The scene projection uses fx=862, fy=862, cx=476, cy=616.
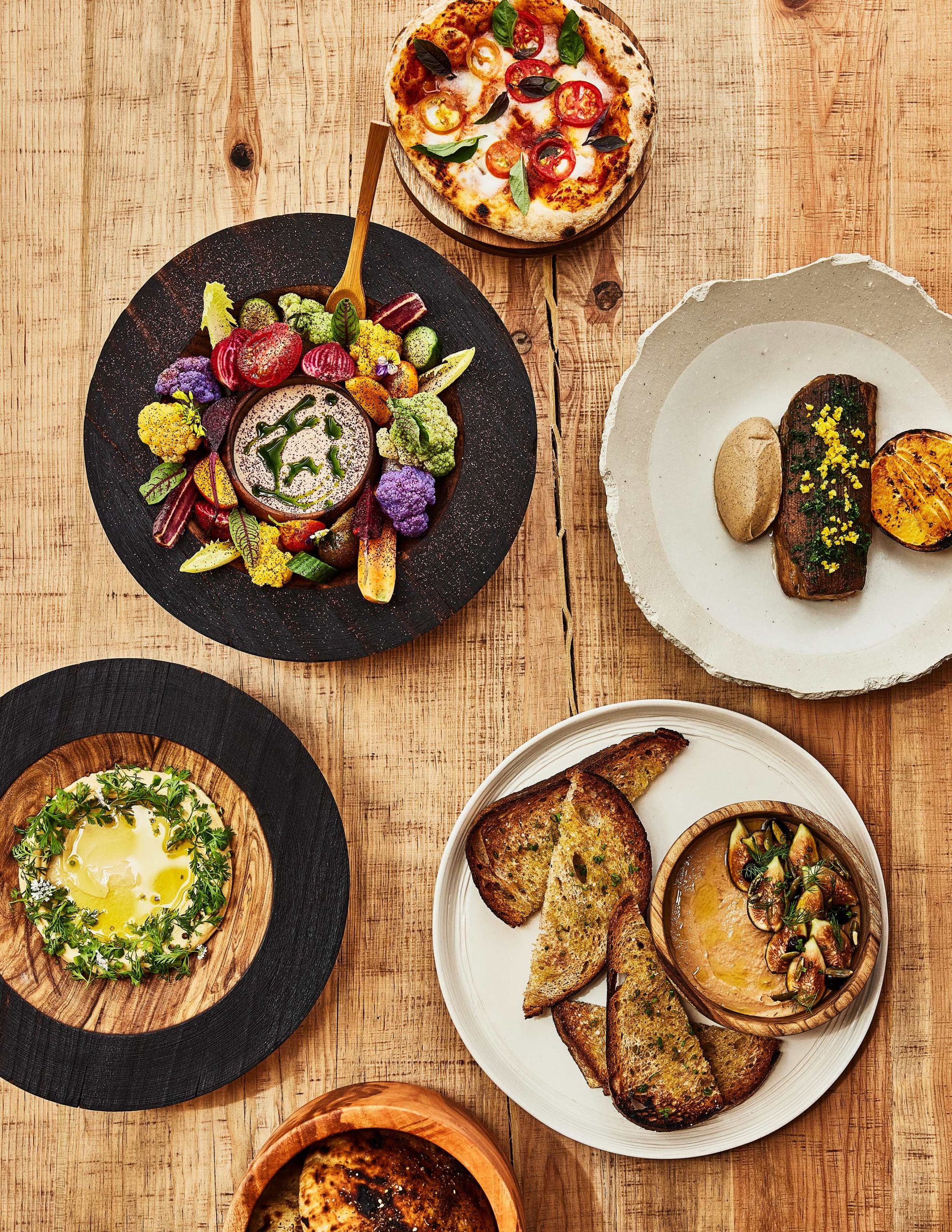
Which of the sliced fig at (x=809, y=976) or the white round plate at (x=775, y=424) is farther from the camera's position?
the white round plate at (x=775, y=424)

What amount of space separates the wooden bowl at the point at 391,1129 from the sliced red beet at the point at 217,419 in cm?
132

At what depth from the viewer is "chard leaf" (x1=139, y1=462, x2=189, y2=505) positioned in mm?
1690

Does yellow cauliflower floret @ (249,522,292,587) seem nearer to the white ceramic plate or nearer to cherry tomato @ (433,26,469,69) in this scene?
the white ceramic plate

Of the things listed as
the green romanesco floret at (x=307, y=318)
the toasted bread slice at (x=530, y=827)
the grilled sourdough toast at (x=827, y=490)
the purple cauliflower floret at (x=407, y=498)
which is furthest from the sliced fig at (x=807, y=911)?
the green romanesco floret at (x=307, y=318)

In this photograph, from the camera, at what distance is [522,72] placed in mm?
1801

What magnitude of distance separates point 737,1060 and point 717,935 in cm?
32

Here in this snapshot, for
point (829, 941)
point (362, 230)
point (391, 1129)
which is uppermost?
point (362, 230)

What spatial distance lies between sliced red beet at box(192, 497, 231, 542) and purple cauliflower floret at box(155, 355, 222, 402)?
20 centimetres

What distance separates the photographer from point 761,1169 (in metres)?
1.89

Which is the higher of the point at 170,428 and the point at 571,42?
the point at 571,42

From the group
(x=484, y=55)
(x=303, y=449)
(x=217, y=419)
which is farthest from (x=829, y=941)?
(x=484, y=55)

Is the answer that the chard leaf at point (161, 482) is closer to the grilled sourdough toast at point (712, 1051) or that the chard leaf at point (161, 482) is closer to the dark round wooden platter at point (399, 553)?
the dark round wooden platter at point (399, 553)

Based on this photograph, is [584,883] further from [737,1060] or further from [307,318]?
[307,318]

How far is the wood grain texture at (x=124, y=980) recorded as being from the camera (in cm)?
177
